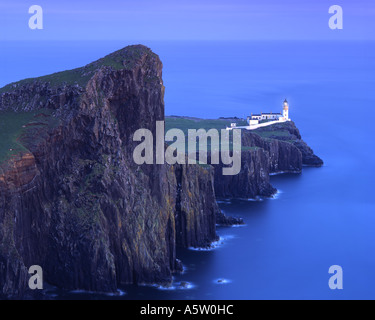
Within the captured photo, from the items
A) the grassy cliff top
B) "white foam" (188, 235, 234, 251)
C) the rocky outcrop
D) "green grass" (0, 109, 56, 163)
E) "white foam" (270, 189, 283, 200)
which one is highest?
the grassy cliff top

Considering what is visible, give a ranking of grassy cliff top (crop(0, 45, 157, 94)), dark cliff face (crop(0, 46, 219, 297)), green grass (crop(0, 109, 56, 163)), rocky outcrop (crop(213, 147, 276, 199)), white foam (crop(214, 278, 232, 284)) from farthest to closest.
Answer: rocky outcrop (crop(213, 147, 276, 199)) < white foam (crop(214, 278, 232, 284)) < grassy cliff top (crop(0, 45, 157, 94)) < green grass (crop(0, 109, 56, 163)) < dark cliff face (crop(0, 46, 219, 297))

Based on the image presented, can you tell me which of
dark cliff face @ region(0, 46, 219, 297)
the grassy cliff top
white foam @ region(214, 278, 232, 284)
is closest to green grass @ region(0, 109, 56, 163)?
dark cliff face @ region(0, 46, 219, 297)

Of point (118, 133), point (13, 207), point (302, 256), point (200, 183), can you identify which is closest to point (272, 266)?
point (302, 256)

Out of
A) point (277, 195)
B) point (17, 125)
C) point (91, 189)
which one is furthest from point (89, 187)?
point (277, 195)

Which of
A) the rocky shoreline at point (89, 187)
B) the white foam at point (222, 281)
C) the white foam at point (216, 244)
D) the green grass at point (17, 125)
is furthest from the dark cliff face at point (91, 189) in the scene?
the white foam at point (216, 244)

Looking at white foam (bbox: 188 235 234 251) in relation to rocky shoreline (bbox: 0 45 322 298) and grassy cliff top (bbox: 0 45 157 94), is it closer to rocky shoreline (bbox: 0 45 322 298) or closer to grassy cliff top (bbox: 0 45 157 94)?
rocky shoreline (bbox: 0 45 322 298)

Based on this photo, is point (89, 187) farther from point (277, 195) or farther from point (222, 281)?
point (277, 195)

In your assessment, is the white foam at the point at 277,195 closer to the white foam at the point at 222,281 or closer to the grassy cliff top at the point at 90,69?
the white foam at the point at 222,281
